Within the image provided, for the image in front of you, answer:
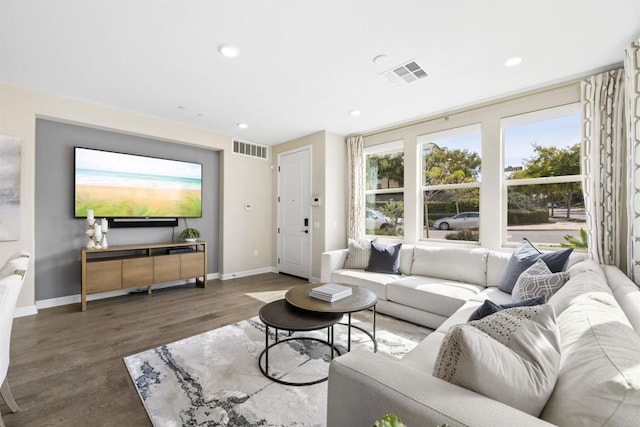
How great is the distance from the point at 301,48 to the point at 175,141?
2.93 metres

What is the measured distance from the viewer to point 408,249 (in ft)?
12.3

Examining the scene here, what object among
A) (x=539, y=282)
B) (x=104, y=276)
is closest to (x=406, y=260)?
(x=539, y=282)

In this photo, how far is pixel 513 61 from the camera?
8.51 ft

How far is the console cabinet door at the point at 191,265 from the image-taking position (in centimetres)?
421

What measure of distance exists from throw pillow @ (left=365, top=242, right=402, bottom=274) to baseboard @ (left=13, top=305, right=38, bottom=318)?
4012 mm

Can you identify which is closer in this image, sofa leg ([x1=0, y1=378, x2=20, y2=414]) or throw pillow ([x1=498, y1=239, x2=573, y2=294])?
sofa leg ([x1=0, y1=378, x2=20, y2=414])

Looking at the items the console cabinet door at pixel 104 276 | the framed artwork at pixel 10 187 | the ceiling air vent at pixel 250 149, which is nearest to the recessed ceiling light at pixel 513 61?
the ceiling air vent at pixel 250 149

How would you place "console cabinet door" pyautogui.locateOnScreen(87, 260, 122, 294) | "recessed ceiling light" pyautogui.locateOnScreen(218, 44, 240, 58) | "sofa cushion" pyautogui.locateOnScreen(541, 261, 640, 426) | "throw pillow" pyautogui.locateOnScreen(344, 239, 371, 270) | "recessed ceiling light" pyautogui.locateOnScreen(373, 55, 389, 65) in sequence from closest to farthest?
"sofa cushion" pyautogui.locateOnScreen(541, 261, 640, 426) → "recessed ceiling light" pyautogui.locateOnScreen(218, 44, 240, 58) → "recessed ceiling light" pyautogui.locateOnScreen(373, 55, 389, 65) → "console cabinet door" pyautogui.locateOnScreen(87, 260, 122, 294) → "throw pillow" pyautogui.locateOnScreen(344, 239, 371, 270)

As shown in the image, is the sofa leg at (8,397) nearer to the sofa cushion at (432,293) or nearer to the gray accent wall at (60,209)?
the gray accent wall at (60,209)

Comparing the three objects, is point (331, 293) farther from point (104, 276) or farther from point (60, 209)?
point (60, 209)

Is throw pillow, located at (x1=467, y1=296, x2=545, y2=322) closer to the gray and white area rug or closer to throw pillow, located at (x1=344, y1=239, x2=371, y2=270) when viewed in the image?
the gray and white area rug

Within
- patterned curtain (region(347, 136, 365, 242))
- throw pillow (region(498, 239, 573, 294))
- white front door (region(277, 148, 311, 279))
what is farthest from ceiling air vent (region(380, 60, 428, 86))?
white front door (region(277, 148, 311, 279))

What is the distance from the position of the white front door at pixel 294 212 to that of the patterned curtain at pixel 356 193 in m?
0.75

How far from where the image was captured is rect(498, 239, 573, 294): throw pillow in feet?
8.09
